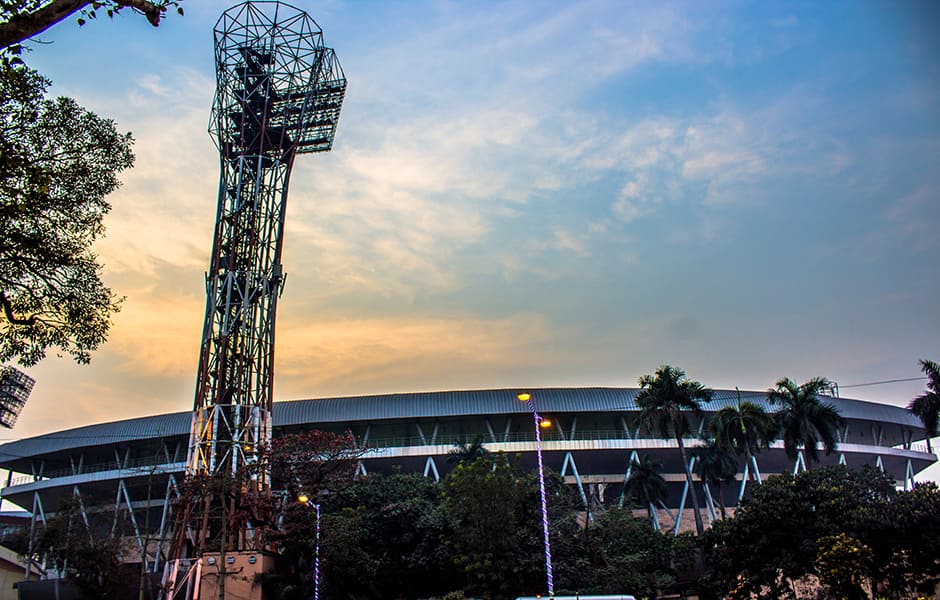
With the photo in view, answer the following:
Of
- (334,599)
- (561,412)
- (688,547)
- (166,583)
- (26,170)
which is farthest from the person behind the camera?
(561,412)

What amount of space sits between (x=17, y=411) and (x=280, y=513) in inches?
1129

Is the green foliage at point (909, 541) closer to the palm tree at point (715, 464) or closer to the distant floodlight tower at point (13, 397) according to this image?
the palm tree at point (715, 464)

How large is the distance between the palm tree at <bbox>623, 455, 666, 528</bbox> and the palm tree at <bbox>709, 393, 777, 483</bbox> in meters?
8.06

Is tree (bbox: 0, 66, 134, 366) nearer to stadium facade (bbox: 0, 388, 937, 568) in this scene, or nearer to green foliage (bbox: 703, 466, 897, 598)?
green foliage (bbox: 703, 466, 897, 598)

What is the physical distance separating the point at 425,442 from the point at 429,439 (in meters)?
1.96

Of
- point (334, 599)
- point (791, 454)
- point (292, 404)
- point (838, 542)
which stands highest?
point (292, 404)

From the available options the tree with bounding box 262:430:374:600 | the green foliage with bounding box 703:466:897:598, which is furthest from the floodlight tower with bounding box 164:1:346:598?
the green foliage with bounding box 703:466:897:598

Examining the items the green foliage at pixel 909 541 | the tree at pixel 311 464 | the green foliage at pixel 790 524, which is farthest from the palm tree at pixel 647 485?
the tree at pixel 311 464

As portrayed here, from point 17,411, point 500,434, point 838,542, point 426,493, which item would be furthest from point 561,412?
point 17,411

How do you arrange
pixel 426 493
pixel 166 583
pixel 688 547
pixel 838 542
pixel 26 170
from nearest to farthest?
pixel 26 170
pixel 838 542
pixel 166 583
pixel 688 547
pixel 426 493

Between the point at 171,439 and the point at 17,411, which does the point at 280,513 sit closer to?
the point at 17,411

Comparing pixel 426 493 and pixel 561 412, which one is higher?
pixel 561 412

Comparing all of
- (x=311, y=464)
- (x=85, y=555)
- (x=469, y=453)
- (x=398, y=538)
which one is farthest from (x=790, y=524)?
(x=85, y=555)

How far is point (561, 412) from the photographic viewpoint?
7075 cm
